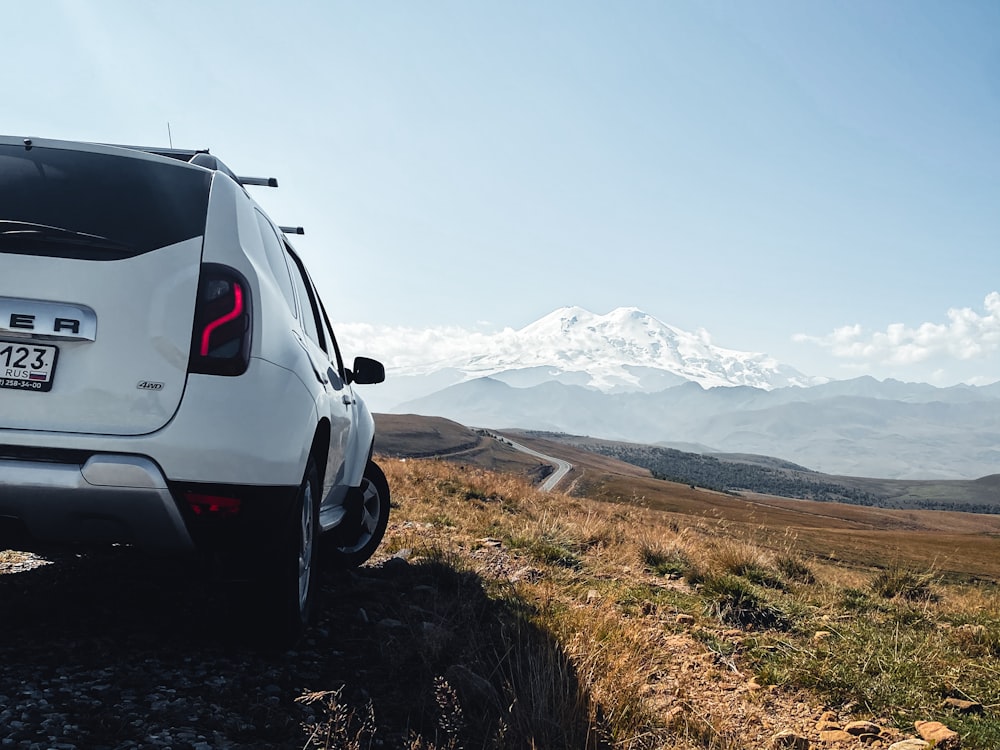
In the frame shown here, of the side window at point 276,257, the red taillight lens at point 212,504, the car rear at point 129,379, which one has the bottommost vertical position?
the red taillight lens at point 212,504

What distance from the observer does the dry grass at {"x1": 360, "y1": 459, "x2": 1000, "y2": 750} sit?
322 centimetres

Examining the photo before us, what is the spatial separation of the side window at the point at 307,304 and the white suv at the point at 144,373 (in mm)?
1047

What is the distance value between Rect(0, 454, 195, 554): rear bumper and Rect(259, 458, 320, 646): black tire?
0.51 metres

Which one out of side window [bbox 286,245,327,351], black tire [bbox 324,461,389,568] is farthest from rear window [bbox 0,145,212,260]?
black tire [bbox 324,461,389,568]

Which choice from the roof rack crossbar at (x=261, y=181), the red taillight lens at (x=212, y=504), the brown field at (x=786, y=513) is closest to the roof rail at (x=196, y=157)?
the roof rack crossbar at (x=261, y=181)

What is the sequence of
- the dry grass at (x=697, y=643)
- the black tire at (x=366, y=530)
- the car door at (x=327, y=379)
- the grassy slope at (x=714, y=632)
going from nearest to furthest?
1. the dry grass at (x=697, y=643)
2. the grassy slope at (x=714, y=632)
3. the car door at (x=327, y=379)
4. the black tire at (x=366, y=530)

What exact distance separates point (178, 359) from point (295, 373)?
0.56 m

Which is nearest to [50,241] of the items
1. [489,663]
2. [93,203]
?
[93,203]

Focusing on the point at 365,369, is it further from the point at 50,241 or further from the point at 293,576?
the point at 50,241

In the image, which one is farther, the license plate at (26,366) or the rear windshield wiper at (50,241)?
the rear windshield wiper at (50,241)

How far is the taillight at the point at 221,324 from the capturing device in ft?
9.70

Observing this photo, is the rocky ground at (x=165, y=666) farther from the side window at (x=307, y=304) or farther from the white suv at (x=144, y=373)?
the side window at (x=307, y=304)

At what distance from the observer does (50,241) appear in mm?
2982

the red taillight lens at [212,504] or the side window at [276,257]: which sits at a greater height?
the side window at [276,257]
